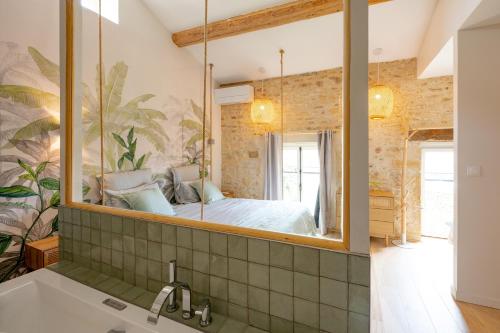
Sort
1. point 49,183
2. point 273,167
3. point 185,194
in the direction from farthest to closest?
point 273,167 → point 185,194 → point 49,183

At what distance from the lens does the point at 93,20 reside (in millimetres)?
2646

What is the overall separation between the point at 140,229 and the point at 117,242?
187 millimetres

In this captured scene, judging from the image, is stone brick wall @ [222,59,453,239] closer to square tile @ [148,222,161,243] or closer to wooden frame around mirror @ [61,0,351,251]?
wooden frame around mirror @ [61,0,351,251]

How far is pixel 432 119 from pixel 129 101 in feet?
14.5

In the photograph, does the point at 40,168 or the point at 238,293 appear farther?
the point at 40,168

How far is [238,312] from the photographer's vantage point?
2.97ft

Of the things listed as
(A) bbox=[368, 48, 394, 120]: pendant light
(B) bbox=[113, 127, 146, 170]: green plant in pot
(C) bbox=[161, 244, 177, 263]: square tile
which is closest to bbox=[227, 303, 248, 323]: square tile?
(C) bbox=[161, 244, 177, 263]: square tile

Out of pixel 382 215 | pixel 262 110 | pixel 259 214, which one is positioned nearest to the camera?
pixel 259 214

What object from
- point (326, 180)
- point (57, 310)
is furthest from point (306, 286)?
point (326, 180)

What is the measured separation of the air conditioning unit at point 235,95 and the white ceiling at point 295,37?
28 cm

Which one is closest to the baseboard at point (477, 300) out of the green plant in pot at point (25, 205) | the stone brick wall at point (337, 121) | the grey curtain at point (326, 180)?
the stone brick wall at point (337, 121)

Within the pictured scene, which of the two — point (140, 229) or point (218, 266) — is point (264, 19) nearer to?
point (140, 229)

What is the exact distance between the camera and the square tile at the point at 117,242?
1.19 m

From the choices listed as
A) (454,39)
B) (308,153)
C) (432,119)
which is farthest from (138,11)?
(432,119)
